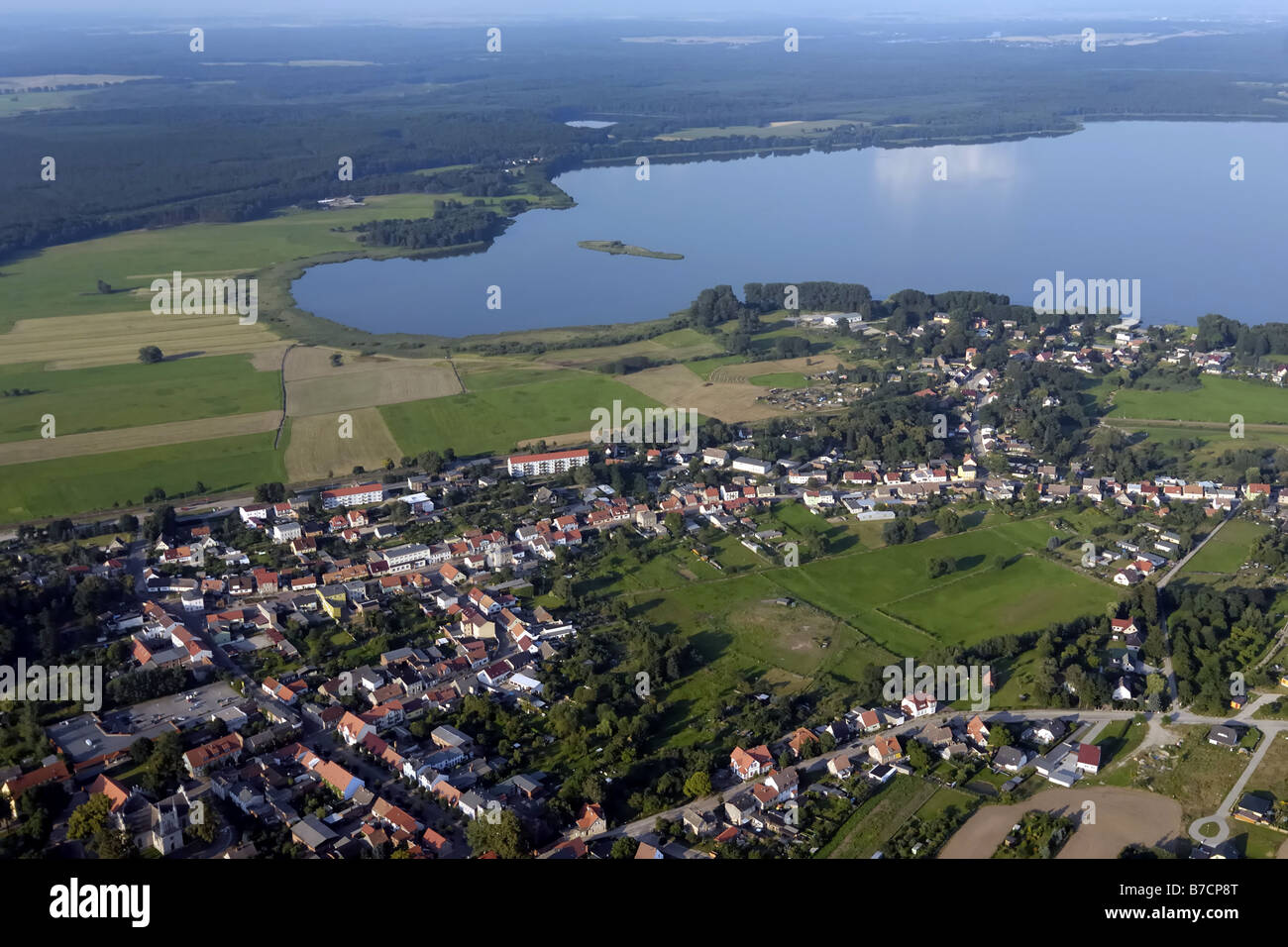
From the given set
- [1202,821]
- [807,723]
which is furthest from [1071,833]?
[807,723]

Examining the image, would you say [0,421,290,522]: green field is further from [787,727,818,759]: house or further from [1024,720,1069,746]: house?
[1024,720,1069,746]: house

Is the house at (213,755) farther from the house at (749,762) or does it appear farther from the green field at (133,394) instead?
the green field at (133,394)

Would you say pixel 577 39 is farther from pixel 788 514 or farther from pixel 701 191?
pixel 788 514

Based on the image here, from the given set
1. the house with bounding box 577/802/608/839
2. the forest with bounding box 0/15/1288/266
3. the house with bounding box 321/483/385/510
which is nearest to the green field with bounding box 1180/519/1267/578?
the house with bounding box 577/802/608/839

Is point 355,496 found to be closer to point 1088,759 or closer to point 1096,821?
point 1088,759

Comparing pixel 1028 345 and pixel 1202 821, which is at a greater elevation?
pixel 1028 345

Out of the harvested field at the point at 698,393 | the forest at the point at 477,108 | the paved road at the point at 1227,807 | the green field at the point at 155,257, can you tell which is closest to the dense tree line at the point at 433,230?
the green field at the point at 155,257
